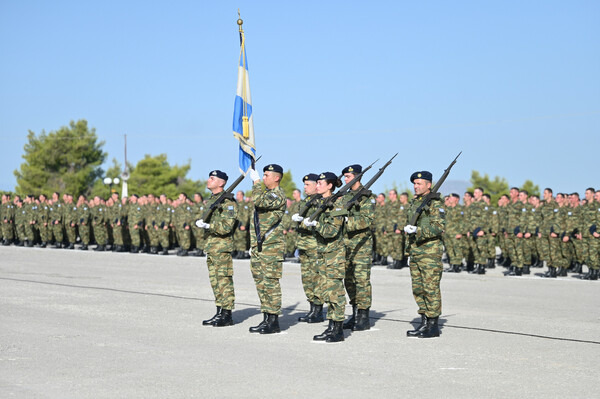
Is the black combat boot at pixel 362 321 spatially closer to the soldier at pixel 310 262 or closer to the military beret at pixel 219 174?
the soldier at pixel 310 262

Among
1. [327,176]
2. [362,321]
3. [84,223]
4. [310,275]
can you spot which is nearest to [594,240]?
[310,275]

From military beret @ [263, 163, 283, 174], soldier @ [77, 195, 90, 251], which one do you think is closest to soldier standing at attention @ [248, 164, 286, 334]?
military beret @ [263, 163, 283, 174]

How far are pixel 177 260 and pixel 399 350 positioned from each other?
1446 cm

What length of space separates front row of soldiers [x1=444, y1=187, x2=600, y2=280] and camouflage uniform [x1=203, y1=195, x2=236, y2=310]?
394 inches

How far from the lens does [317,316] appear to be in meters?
10.9

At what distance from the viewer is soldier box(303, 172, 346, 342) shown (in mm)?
9261

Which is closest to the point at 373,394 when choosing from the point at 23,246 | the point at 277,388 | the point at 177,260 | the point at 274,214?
the point at 277,388

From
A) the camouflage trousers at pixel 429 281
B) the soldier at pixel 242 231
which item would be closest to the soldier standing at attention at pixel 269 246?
the camouflage trousers at pixel 429 281

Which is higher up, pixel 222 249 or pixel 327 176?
pixel 327 176

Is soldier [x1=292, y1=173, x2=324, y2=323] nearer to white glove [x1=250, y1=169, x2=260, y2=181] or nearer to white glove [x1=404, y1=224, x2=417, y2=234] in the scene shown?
white glove [x1=250, y1=169, x2=260, y2=181]

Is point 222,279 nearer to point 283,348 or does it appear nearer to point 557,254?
point 283,348

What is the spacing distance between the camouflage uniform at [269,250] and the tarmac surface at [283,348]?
1.54 feet

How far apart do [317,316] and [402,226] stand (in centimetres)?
1010

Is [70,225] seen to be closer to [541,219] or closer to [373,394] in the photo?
[541,219]
